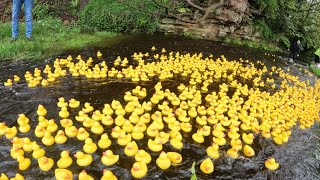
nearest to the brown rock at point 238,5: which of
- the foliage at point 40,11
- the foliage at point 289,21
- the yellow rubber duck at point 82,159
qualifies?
the foliage at point 289,21

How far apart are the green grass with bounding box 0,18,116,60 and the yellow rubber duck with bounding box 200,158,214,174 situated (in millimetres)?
6946

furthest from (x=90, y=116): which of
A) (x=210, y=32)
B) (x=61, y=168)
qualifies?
(x=210, y=32)

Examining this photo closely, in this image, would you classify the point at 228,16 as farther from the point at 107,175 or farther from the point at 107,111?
the point at 107,175

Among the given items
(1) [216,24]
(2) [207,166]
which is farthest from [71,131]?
(1) [216,24]

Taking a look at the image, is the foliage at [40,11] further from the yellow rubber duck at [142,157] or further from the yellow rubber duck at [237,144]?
the yellow rubber duck at [237,144]

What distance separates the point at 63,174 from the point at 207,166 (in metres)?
2.21

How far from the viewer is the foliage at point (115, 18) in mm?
13992

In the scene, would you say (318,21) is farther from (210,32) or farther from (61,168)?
(61,168)

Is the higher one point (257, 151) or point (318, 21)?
point (318, 21)

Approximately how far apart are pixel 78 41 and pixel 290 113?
27.4 ft

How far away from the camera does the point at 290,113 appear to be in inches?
274

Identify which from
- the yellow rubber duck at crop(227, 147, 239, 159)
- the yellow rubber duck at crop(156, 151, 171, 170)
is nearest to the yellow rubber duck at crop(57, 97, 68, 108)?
the yellow rubber duck at crop(156, 151, 171, 170)

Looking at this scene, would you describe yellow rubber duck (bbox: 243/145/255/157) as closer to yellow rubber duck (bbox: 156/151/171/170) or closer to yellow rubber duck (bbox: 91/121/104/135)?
yellow rubber duck (bbox: 156/151/171/170)

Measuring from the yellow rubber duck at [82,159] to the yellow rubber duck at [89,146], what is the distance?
20cm
